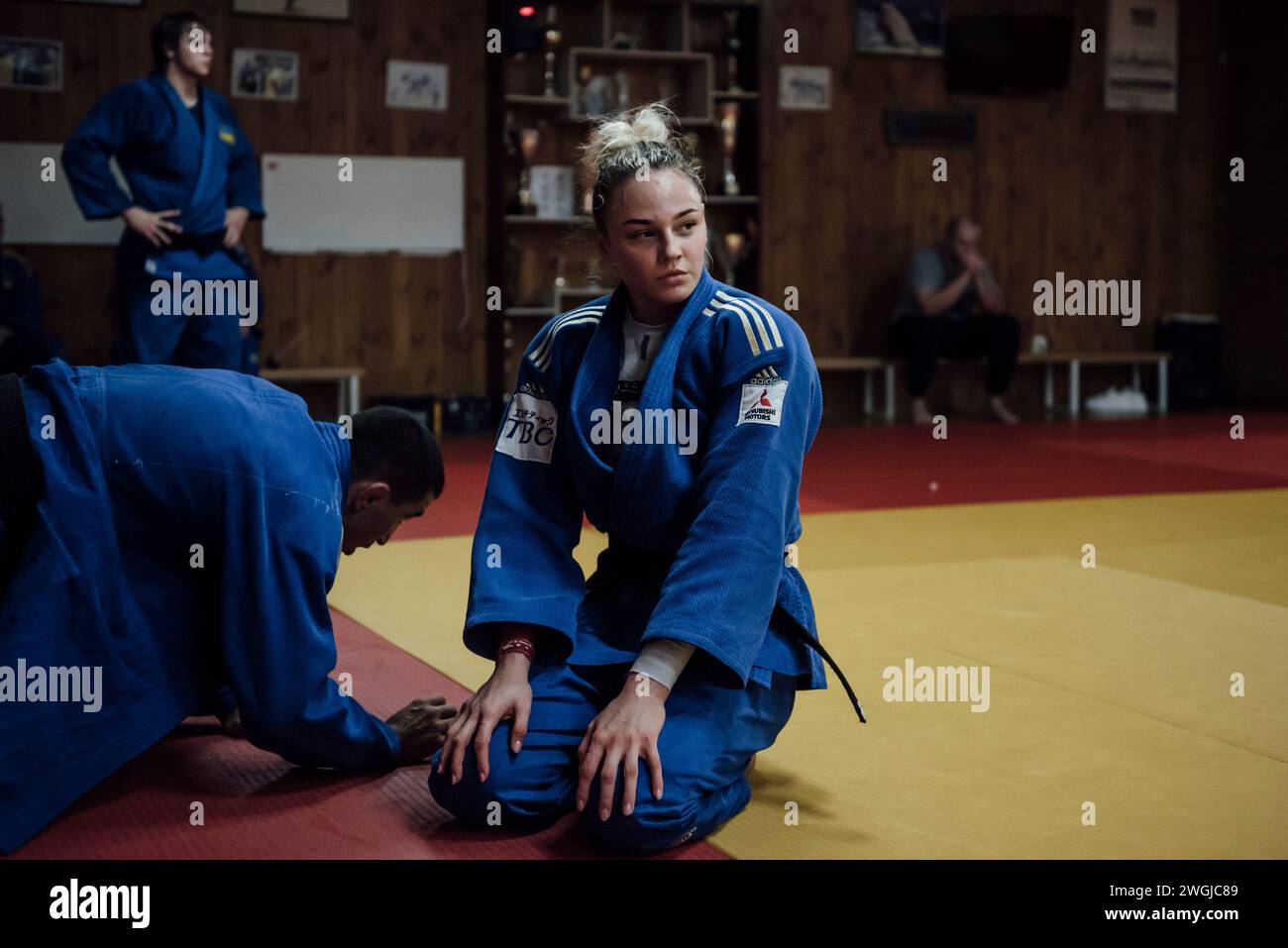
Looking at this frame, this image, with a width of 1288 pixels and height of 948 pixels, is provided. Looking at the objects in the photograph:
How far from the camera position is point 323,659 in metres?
2.04

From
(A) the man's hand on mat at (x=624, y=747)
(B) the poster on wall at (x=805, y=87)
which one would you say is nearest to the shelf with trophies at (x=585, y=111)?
(B) the poster on wall at (x=805, y=87)

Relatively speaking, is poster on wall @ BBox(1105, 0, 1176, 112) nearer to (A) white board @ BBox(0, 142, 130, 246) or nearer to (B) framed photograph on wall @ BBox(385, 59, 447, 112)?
(B) framed photograph on wall @ BBox(385, 59, 447, 112)

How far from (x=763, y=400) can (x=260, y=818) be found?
3.07 ft

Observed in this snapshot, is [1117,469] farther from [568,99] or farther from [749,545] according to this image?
[749,545]

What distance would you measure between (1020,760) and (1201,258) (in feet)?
28.4

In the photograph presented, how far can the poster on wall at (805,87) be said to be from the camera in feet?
29.4

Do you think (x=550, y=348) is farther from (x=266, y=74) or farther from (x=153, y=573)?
(x=266, y=74)

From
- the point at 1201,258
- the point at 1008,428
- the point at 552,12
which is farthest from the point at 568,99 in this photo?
the point at 1201,258

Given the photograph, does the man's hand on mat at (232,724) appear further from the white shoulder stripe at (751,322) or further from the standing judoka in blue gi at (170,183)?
the standing judoka in blue gi at (170,183)

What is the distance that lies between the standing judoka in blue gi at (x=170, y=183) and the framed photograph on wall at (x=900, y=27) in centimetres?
480

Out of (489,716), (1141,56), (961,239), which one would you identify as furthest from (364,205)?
(489,716)

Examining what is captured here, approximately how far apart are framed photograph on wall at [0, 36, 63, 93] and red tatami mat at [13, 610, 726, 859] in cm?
598

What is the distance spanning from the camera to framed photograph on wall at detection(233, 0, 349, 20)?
7789 millimetres

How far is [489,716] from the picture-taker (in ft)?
6.51
